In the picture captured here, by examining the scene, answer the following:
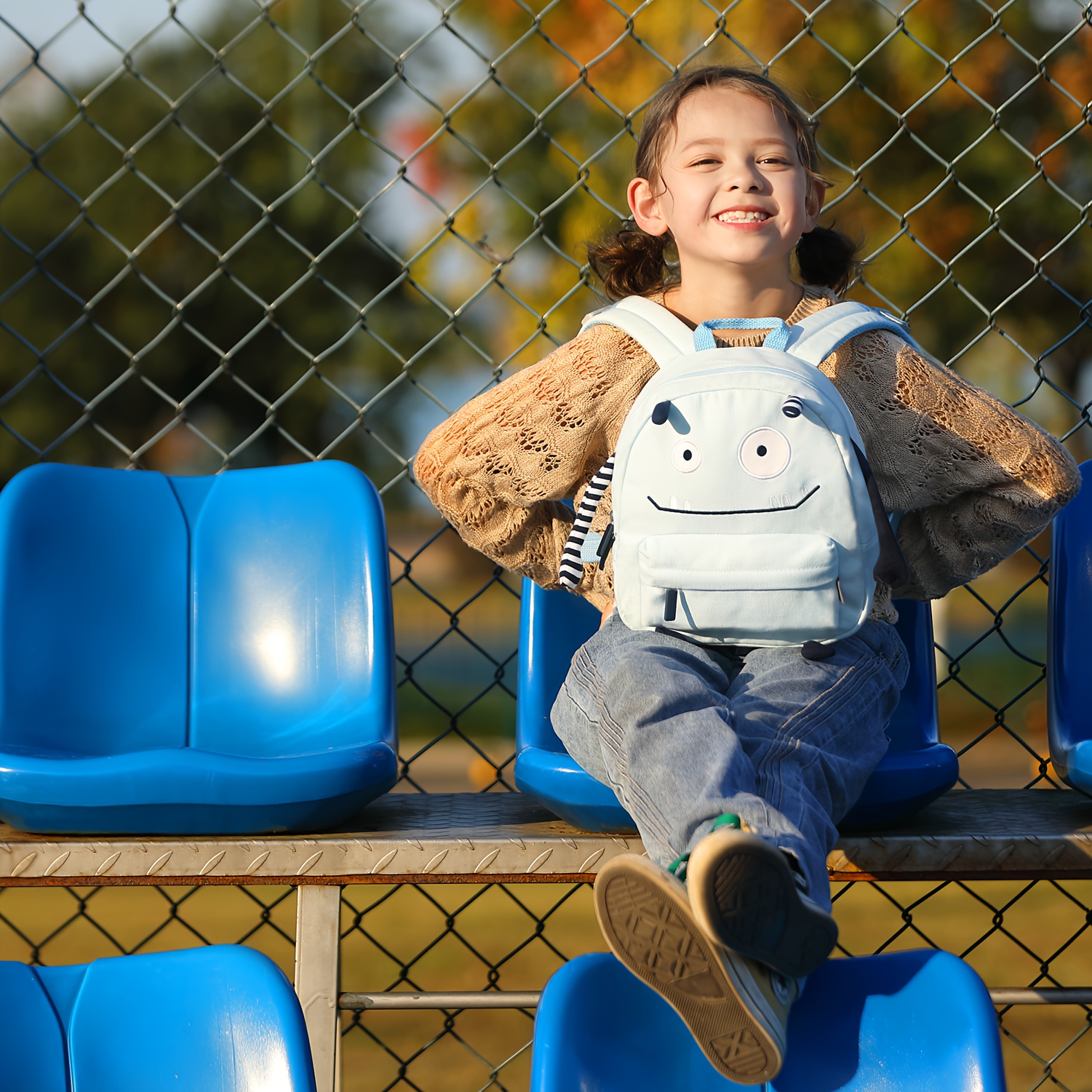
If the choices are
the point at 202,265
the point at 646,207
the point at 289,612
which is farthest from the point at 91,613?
the point at 202,265

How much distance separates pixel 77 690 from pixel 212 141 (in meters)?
15.6

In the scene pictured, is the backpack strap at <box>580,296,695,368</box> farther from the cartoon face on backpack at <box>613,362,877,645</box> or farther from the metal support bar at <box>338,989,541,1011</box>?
the metal support bar at <box>338,989,541,1011</box>

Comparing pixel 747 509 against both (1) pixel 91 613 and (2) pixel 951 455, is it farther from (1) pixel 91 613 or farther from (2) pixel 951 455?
(1) pixel 91 613

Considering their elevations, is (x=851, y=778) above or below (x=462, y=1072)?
above

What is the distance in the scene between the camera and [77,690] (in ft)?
6.97

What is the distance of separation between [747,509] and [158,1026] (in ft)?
3.31

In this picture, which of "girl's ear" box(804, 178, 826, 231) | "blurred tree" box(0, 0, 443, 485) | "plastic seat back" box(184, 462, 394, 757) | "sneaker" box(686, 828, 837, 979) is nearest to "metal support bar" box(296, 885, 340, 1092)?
"plastic seat back" box(184, 462, 394, 757)

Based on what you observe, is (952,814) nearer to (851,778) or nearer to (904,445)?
(851,778)

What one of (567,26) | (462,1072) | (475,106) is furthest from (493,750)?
(462,1072)

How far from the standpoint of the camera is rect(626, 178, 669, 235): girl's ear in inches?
83.4

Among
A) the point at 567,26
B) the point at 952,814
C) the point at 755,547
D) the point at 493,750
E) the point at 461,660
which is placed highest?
the point at 567,26

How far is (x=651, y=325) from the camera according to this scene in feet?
6.48

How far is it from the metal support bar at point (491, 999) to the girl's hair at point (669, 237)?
4.07 feet

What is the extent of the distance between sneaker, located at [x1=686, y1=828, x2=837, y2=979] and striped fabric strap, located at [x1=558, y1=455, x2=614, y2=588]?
2.29 ft
